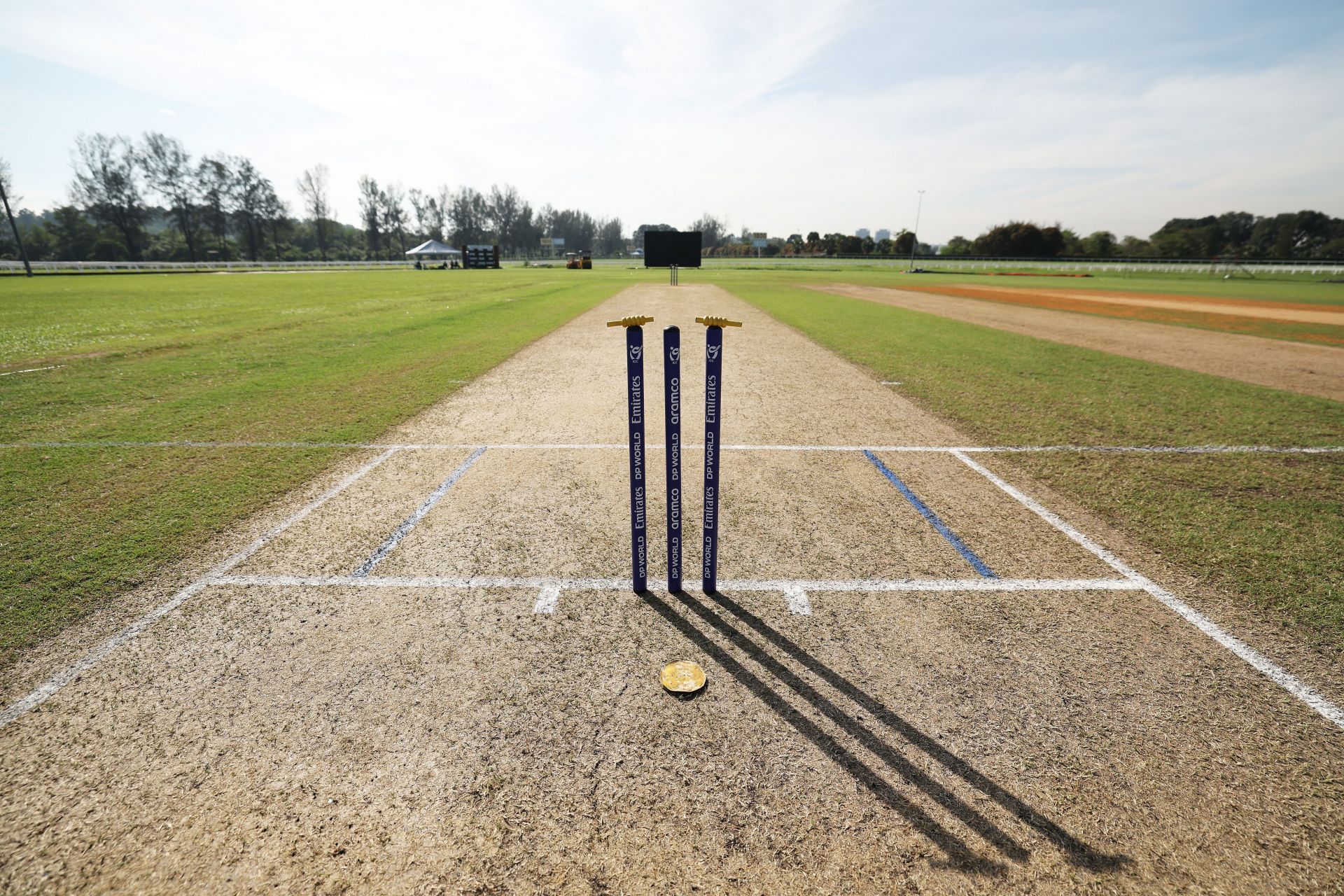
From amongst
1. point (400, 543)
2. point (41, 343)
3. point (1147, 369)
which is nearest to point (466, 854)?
point (400, 543)

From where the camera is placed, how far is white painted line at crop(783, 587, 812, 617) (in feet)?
12.9

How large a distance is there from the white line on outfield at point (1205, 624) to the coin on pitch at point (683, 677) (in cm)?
340

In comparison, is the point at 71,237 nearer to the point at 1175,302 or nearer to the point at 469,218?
the point at 469,218

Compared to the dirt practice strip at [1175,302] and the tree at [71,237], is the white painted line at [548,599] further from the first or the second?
the tree at [71,237]

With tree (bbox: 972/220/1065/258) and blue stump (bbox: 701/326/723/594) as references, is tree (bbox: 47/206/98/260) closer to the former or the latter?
blue stump (bbox: 701/326/723/594)

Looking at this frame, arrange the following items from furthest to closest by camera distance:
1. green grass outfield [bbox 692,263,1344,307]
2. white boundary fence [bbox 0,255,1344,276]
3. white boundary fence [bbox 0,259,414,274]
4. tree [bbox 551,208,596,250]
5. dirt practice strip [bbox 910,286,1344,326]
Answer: tree [bbox 551,208,596,250]
white boundary fence [bbox 0,255,1344,276]
white boundary fence [bbox 0,259,414,274]
green grass outfield [bbox 692,263,1344,307]
dirt practice strip [bbox 910,286,1344,326]

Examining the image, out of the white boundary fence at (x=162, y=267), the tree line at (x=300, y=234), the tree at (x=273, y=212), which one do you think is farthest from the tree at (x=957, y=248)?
the tree at (x=273, y=212)

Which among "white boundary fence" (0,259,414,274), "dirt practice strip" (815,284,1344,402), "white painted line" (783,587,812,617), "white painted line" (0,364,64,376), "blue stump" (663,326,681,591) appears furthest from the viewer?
"white boundary fence" (0,259,414,274)

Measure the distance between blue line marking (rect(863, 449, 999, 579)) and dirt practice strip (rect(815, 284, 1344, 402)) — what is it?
943 centimetres

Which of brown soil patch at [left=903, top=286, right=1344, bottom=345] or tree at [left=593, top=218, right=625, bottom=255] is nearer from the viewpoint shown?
brown soil patch at [left=903, top=286, right=1344, bottom=345]

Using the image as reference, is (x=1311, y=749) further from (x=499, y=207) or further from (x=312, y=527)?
(x=499, y=207)

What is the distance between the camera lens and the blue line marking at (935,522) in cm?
452

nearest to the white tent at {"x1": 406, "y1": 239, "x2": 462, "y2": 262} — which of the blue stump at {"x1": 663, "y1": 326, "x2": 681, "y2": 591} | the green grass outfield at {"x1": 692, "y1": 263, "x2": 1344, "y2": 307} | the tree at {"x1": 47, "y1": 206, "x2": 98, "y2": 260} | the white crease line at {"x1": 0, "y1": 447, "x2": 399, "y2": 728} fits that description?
the tree at {"x1": 47, "y1": 206, "x2": 98, "y2": 260}

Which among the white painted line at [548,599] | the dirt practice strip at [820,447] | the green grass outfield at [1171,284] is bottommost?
the white painted line at [548,599]
